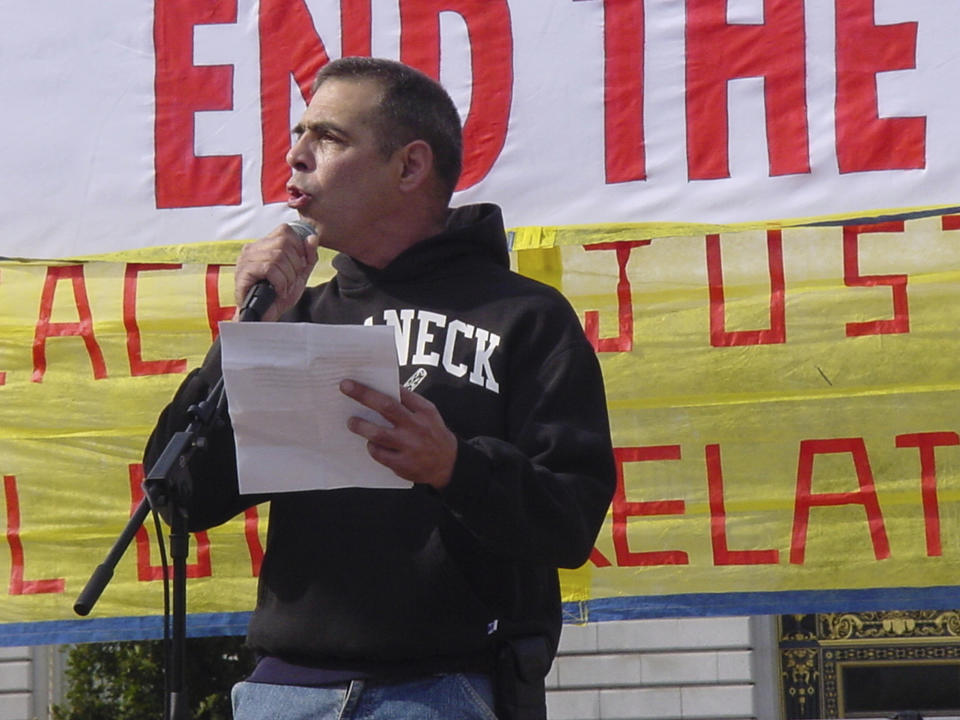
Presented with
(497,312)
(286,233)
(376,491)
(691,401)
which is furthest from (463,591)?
(691,401)

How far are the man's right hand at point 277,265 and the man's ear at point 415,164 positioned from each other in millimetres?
259

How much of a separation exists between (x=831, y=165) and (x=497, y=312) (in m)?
2.23

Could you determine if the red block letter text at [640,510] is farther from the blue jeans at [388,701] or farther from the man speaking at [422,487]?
the blue jeans at [388,701]

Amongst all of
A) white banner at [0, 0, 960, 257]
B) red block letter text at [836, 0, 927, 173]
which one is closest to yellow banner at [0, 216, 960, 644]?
white banner at [0, 0, 960, 257]

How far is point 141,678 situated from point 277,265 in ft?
29.3

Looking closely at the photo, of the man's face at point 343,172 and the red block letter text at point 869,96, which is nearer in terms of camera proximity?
the man's face at point 343,172

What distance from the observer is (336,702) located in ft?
8.34

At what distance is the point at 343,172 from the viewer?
9.44 ft

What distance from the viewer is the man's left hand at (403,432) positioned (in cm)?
228

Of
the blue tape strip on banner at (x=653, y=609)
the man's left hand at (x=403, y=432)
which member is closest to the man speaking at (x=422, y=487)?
the man's left hand at (x=403, y=432)

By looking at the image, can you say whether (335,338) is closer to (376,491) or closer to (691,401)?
(376,491)

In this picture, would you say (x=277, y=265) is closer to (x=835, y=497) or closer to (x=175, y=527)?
(x=175, y=527)

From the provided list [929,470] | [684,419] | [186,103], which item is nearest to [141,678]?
[186,103]

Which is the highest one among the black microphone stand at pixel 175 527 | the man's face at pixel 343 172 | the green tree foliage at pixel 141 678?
the man's face at pixel 343 172
